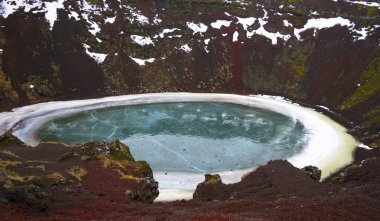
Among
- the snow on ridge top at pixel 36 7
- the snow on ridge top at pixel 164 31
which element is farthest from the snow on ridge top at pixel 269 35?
the snow on ridge top at pixel 36 7

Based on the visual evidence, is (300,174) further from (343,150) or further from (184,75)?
(184,75)

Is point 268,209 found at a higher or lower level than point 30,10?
lower

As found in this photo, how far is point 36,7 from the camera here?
302 ft

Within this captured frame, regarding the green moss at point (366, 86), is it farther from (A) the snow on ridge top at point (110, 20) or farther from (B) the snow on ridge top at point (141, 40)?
(A) the snow on ridge top at point (110, 20)

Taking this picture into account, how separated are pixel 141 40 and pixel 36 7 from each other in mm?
25078

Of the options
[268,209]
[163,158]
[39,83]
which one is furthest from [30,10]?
[268,209]

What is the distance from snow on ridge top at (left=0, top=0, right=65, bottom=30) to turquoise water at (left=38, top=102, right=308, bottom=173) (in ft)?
96.0

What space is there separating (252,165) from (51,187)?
31.4 meters

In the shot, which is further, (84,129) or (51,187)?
(84,129)

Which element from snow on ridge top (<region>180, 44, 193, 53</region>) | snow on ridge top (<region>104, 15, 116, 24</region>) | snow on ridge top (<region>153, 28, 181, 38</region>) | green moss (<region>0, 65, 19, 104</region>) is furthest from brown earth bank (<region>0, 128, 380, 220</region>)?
snow on ridge top (<region>153, 28, 181, 38</region>)

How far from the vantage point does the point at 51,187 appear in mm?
31625

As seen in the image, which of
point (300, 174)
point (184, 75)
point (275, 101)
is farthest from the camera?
point (184, 75)

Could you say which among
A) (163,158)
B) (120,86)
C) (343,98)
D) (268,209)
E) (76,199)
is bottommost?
(76,199)

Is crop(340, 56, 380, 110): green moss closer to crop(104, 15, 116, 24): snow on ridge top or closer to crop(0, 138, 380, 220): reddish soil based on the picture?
crop(0, 138, 380, 220): reddish soil
